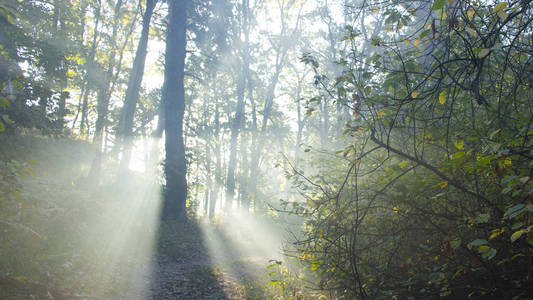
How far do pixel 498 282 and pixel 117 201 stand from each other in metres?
15.1

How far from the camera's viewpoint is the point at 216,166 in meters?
31.3

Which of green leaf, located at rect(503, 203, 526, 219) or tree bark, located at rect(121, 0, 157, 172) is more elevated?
tree bark, located at rect(121, 0, 157, 172)

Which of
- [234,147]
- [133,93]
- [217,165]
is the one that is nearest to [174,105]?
[133,93]

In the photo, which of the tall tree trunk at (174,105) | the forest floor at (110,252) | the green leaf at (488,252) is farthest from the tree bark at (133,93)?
the green leaf at (488,252)

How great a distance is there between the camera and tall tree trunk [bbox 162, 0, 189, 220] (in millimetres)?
14039

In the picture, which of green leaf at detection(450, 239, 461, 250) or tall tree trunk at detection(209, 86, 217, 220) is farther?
tall tree trunk at detection(209, 86, 217, 220)

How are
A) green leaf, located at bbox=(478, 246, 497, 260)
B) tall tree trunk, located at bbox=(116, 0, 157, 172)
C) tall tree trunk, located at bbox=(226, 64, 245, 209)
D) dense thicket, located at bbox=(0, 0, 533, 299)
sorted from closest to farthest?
1. green leaf, located at bbox=(478, 246, 497, 260)
2. dense thicket, located at bbox=(0, 0, 533, 299)
3. tall tree trunk, located at bbox=(116, 0, 157, 172)
4. tall tree trunk, located at bbox=(226, 64, 245, 209)

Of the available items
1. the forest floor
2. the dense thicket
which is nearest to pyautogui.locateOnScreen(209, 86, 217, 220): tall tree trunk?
the dense thicket

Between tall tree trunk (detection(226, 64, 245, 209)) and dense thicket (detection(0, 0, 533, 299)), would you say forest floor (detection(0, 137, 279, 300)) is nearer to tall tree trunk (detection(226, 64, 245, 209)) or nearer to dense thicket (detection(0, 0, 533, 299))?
dense thicket (detection(0, 0, 533, 299))

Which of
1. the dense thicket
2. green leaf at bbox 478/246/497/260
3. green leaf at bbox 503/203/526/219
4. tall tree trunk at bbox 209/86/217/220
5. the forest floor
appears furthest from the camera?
tall tree trunk at bbox 209/86/217/220

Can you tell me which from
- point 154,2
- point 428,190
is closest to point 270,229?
point 154,2

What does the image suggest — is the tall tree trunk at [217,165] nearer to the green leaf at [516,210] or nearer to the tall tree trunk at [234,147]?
the tall tree trunk at [234,147]

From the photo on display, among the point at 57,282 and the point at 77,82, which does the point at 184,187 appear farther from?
the point at 77,82

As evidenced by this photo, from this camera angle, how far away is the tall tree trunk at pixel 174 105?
14039mm
